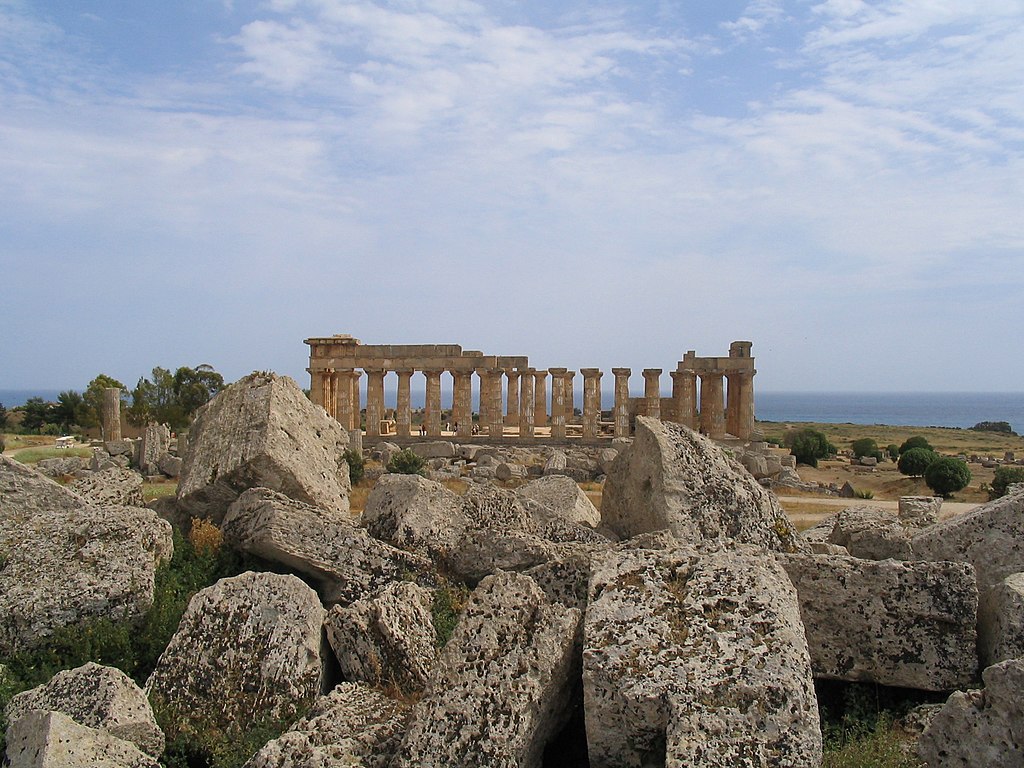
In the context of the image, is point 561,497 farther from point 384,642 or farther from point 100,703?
point 100,703

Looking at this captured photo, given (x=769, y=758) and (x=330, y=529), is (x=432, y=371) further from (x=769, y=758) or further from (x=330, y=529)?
(x=769, y=758)

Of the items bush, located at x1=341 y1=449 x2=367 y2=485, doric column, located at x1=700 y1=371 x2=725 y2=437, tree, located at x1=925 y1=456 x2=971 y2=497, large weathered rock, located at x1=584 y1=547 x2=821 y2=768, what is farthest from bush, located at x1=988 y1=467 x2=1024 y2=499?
large weathered rock, located at x1=584 y1=547 x2=821 y2=768

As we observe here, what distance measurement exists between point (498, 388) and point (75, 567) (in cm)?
3205

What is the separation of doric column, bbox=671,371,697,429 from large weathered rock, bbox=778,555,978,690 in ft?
104

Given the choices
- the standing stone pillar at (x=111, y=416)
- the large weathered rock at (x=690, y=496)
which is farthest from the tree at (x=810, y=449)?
the large weathered rock at (x=690, y=496)

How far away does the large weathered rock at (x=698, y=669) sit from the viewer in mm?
4570

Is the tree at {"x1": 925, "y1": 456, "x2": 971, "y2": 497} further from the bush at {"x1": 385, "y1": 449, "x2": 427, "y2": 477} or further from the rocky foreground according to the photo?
the rocky foreground

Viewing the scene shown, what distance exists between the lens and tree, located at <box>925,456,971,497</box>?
2675 centimetres

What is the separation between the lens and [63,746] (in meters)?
5.09

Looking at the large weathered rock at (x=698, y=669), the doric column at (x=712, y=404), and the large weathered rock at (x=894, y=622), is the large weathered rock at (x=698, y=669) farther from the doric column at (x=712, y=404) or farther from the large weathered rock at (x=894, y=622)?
the doric column at (x=712, y=404)

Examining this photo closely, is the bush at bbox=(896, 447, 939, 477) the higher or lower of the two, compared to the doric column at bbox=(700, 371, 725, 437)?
lower

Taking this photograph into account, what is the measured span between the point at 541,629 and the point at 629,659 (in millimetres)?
778

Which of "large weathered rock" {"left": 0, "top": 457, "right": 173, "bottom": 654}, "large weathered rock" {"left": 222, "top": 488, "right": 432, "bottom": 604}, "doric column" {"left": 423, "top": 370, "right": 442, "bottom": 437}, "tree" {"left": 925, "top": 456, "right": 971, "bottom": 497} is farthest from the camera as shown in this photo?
"doric column" {"left": 423, "top": 370, "right": 442, "bottom": 437}

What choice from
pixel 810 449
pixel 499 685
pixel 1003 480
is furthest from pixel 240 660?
pixel 810 449
